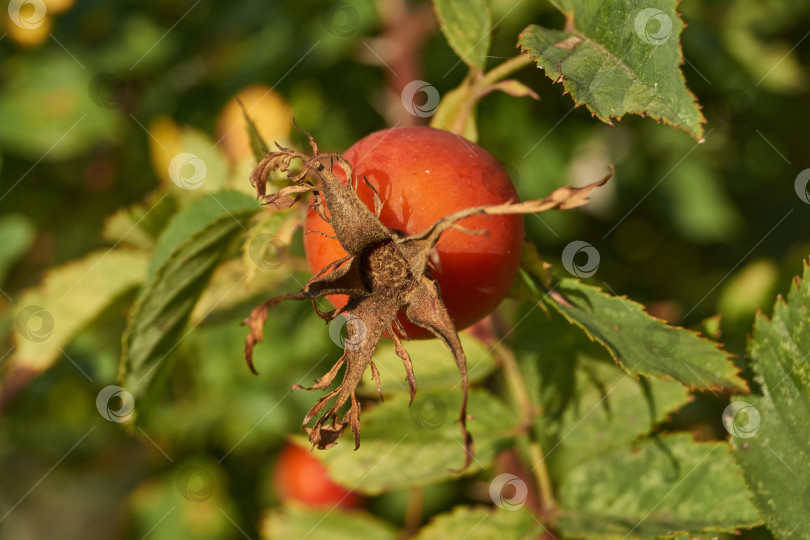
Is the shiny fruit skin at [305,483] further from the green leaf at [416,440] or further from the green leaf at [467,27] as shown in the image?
the green leaf at [467,27]

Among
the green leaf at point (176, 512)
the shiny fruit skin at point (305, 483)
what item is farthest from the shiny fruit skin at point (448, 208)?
the green leaf at point (176, 512)

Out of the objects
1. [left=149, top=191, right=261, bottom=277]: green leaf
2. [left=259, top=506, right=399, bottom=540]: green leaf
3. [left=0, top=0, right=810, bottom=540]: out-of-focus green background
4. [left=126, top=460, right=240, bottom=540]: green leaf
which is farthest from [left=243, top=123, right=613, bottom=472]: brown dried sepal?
[left=126, top=460, right=240, bottom=540]: green leaf

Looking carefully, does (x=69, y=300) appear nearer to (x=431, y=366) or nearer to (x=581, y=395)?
(x=431, y=366)

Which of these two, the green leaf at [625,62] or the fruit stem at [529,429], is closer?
the green leaf at [625,62]

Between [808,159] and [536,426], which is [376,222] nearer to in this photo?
[536,426]

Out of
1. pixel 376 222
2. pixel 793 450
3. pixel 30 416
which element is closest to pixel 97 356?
Result: pixel 30 416

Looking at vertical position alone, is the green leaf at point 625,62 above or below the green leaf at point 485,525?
above
